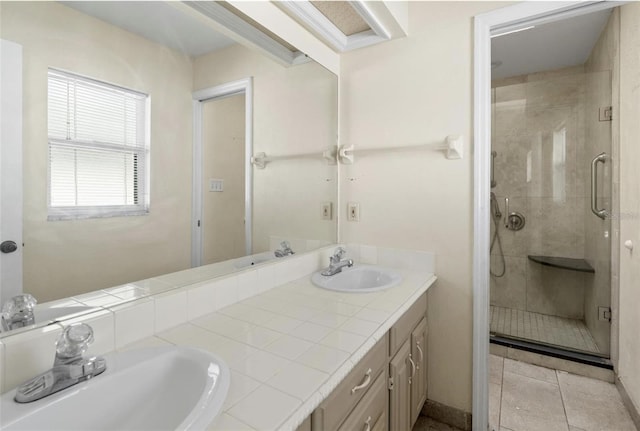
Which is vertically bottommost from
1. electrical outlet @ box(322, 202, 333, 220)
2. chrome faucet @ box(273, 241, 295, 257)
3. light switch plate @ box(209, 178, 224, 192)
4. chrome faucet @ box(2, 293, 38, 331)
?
chrome faucet @ box(2, 293, 38, 331)

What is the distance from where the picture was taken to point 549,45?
2.30 metres

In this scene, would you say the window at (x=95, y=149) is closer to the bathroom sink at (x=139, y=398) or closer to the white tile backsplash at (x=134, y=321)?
the white tile backsplash at (x=134, y=321)

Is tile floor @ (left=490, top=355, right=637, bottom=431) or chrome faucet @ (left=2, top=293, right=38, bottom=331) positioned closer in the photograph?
chrome faucet @ (left=2, top=293, right=38, bottom=331)

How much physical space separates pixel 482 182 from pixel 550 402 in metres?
1.41

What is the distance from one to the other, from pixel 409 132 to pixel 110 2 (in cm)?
139

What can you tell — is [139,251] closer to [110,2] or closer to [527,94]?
[110,2]

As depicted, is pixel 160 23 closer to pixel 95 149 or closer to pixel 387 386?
pixel 95 149

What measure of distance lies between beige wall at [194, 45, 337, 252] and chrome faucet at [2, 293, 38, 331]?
78cm

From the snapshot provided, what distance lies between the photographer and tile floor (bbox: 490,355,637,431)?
1.68 metres

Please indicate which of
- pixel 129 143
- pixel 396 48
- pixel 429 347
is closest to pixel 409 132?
pixel 396 48

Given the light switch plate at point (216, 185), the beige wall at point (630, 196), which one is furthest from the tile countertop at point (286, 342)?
the beige wall at point (630, 196)

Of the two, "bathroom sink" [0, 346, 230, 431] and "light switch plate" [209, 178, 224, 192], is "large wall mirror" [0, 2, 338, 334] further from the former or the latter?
"bathroom sink" [0, 346, 230, 431]

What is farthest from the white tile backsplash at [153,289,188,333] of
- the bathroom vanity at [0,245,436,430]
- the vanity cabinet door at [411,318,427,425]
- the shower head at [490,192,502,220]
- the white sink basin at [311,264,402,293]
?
the shower head at [490,192,502,220]

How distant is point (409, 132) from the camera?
68.9 inches
